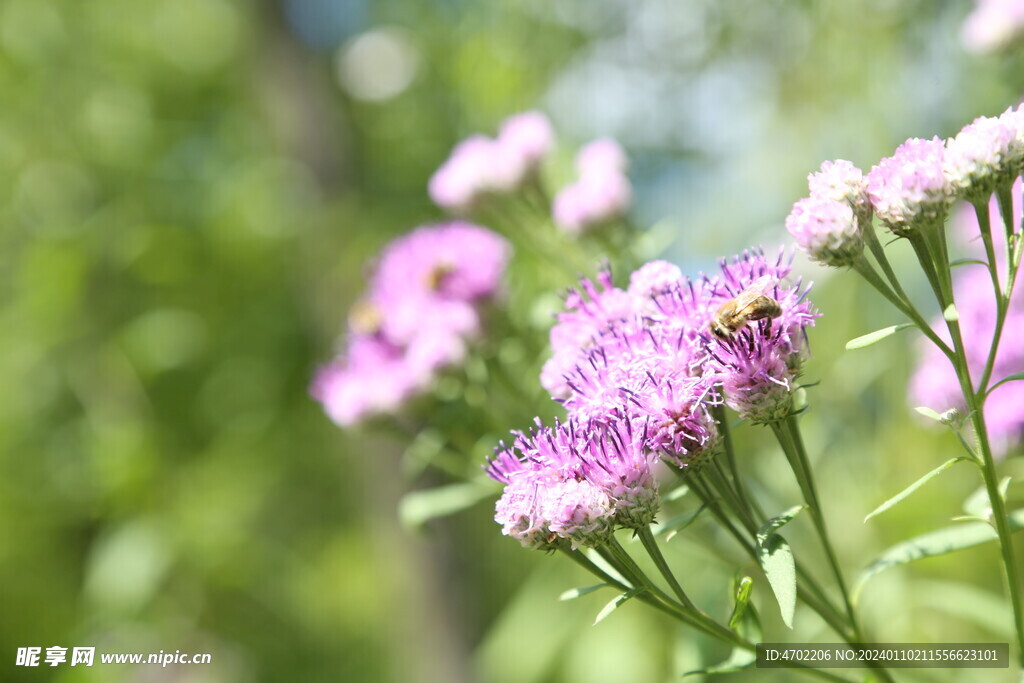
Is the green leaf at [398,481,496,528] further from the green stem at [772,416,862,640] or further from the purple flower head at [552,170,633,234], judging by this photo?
the green stem at [772,416,862,640]

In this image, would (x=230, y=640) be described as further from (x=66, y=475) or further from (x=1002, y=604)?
(x=1002, y=604)

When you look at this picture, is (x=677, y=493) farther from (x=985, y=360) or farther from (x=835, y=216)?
(x=985, y=360)

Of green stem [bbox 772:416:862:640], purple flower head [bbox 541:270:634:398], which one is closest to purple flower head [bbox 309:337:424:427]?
purple flower head [bbox 541:270:634:398]

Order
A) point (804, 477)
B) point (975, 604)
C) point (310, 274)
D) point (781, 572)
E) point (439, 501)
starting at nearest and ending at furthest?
point (781, 572) → point (804, 477) → point (975, 604) → point (439, 501) → point (310, 274)

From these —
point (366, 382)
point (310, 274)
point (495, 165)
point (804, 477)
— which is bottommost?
point (804, 477)

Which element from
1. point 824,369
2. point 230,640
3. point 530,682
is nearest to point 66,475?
point 230,640

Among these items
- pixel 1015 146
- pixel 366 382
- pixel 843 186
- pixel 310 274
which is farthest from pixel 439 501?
pixel 310 274
